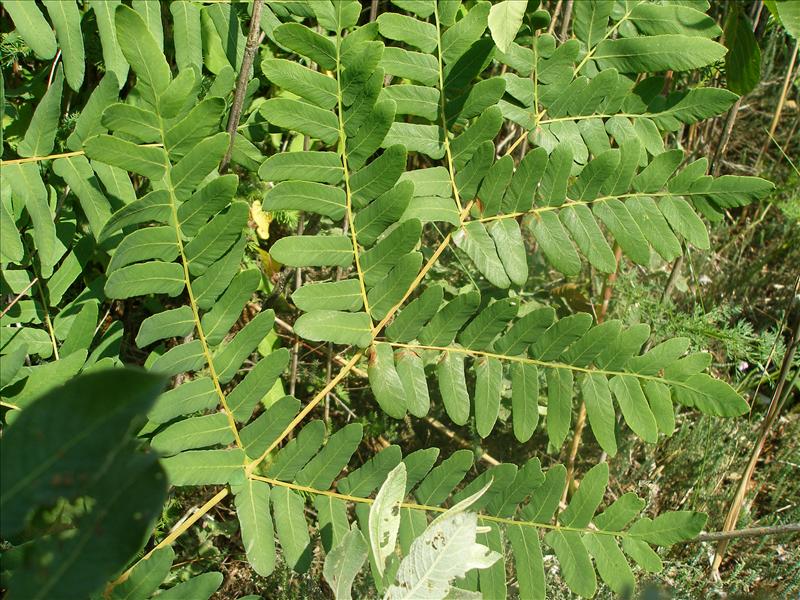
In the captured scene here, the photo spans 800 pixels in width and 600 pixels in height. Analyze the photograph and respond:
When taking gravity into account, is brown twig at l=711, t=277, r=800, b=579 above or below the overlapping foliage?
below

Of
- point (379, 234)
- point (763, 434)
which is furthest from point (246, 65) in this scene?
point (763, 434)

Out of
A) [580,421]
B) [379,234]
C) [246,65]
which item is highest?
[246,65]

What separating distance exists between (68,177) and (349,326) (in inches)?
26.1

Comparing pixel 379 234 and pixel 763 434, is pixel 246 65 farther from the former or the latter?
pixel 763 434

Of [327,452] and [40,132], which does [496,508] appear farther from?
[40,132]

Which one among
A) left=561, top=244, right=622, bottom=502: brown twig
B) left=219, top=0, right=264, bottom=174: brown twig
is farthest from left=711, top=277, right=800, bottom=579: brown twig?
left=219, top=0, right=264, bottom=174: brown twig

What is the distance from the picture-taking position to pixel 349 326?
1758 millimetres

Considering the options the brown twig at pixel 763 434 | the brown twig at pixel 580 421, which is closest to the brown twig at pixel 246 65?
the brown twig at pixel 580 421

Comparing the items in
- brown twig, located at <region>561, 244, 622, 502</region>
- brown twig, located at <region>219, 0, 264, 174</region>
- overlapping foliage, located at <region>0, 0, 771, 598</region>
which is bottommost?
brown twig, located at <region>561, 244, 622, 502</region>

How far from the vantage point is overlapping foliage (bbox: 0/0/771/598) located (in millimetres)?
1613

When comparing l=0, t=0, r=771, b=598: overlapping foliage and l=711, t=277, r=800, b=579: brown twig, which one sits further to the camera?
l=711, t=277, r=800, b=579: brown twig

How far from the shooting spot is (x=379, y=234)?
1.78m

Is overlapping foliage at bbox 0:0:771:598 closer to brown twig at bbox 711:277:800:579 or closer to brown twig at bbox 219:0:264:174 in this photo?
brown twig at bbox 219:0:264:174

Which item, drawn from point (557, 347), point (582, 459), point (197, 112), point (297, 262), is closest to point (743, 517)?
point (582, 459)
